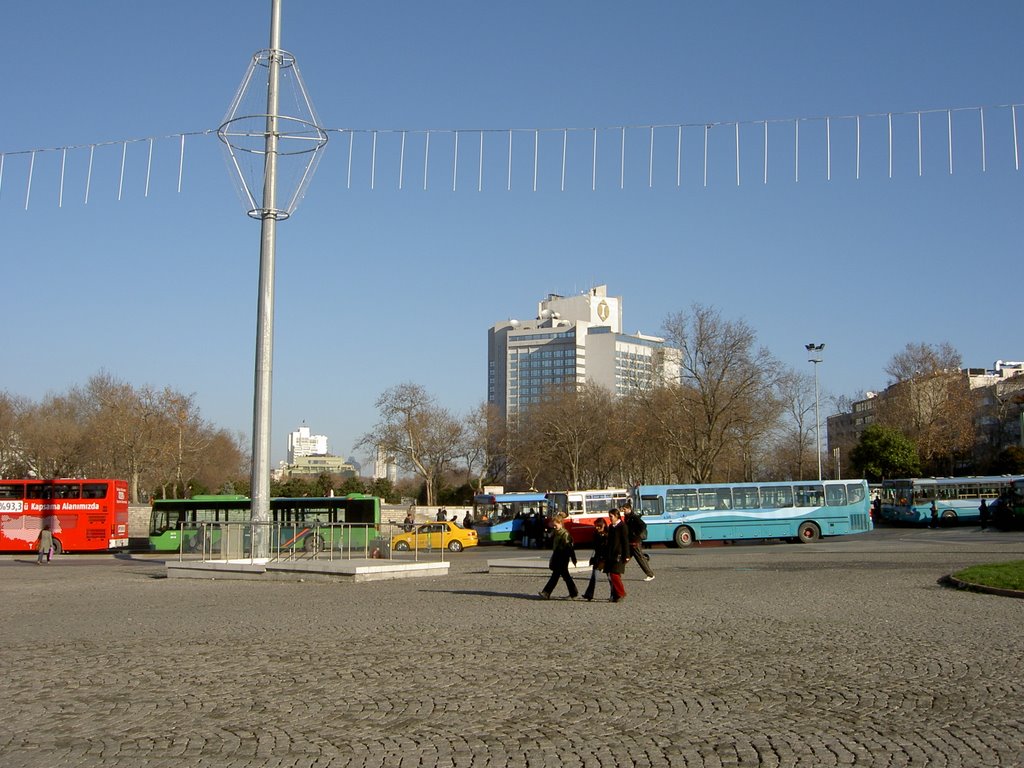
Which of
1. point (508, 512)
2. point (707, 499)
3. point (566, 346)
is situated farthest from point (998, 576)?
point (566, 346)

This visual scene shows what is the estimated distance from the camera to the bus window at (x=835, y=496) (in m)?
41.2

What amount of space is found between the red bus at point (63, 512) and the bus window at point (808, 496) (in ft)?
96.3

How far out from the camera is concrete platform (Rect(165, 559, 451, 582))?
73.4 feet

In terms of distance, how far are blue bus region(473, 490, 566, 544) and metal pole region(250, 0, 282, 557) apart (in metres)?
21.9

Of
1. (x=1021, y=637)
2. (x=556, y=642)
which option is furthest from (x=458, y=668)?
(x=1021, y=637)

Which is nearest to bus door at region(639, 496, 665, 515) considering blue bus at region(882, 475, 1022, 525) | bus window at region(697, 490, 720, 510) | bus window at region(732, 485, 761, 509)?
bus window at region(697, 490, 720, 510)

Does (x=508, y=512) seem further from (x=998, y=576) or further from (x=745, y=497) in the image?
(x=998, y=576)

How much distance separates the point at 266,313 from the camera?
25.0 metres

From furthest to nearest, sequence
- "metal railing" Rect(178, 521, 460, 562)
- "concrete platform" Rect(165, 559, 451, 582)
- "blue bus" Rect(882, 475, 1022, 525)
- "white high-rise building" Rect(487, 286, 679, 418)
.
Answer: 1. "white high-rise building" Rect(487, 286, 679, 418)
2. "blue bus" Rect(882, 475, 1022, 525)
3. "metal railing" Rect(178, 521, 460, 562)
4. "concrete platform" Rect(165, 559, 451, 582)

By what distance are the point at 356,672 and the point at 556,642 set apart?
2908 mm

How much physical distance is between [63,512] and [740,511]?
1132 inches

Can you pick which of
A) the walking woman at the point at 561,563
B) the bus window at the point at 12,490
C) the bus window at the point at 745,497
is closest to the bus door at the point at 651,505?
the bus window at the point at 745,497

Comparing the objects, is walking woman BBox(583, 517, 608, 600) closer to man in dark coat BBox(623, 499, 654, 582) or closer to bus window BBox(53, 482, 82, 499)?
man in dark coat BBox(623, 499, 654, 582)

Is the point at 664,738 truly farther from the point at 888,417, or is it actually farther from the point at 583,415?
the point at 888,417
